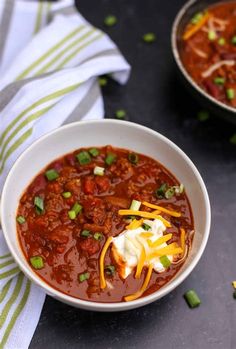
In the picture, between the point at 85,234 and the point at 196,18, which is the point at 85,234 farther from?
the point at 196,18

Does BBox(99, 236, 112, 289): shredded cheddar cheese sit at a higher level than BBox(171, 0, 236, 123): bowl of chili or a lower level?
higher

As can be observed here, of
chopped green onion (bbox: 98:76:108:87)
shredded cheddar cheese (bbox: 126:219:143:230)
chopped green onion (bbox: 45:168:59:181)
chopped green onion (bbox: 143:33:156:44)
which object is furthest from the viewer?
chopped green onion (bbox: 143:33:156:44)

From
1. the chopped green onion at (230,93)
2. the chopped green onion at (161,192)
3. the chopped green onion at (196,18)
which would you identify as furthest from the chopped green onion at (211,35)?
the chopped green onion at (161,192)

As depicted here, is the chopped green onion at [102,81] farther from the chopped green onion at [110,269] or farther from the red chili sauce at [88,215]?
the chopped green onion at [110,269]

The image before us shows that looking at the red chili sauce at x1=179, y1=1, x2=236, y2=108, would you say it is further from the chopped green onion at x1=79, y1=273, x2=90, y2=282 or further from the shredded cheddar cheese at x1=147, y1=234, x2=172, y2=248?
the chopped green onion at x1=79, y1=273, x2=90, y2=282

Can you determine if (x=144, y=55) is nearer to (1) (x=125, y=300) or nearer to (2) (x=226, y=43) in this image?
(2) (x=226, y=43)

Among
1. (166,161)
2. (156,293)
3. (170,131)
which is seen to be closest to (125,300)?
(156,293)

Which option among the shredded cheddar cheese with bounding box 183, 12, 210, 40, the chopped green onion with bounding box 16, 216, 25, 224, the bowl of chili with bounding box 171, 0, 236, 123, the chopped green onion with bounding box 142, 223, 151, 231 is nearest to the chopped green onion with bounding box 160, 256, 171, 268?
the chopped green onion with bounding box 142, 223, 151, 231
